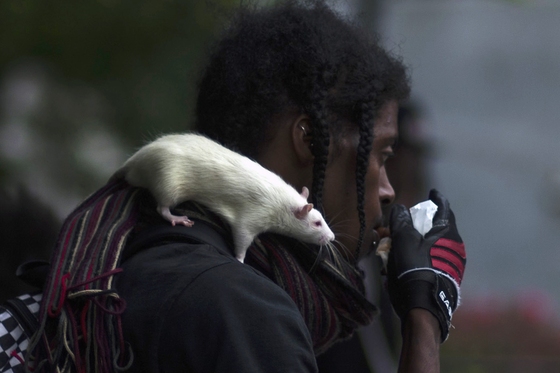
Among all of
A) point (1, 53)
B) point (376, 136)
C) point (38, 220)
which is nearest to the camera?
point (376, 136)

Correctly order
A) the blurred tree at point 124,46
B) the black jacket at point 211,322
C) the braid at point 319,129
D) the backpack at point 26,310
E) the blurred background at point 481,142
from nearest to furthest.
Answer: the black jacket at point 211,322, the backpack at point 26,310, the braid at point 319,129, the blurred tree at point 124,46, the blurred background at point 481,142

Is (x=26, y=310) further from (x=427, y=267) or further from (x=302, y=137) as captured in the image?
(x=427, y=267)

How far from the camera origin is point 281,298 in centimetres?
157

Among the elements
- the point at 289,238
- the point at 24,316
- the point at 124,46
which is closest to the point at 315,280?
the point at 289,238

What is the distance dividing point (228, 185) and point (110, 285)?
57cm

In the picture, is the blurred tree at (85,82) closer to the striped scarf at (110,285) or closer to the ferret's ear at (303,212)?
the ferret's ear at (303,212)

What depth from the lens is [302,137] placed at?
6.75 ft

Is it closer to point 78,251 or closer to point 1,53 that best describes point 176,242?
point 78,251

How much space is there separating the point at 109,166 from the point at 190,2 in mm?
1037

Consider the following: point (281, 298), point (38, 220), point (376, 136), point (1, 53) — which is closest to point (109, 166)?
point (1, 53)

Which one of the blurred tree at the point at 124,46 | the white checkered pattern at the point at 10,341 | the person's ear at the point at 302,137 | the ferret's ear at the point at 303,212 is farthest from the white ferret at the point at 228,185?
the blurred tree at the point at 124,46

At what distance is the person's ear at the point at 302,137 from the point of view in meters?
2.06

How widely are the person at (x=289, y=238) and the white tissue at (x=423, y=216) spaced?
25 millimetres

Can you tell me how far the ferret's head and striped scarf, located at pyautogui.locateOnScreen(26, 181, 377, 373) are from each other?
3 centimetres
